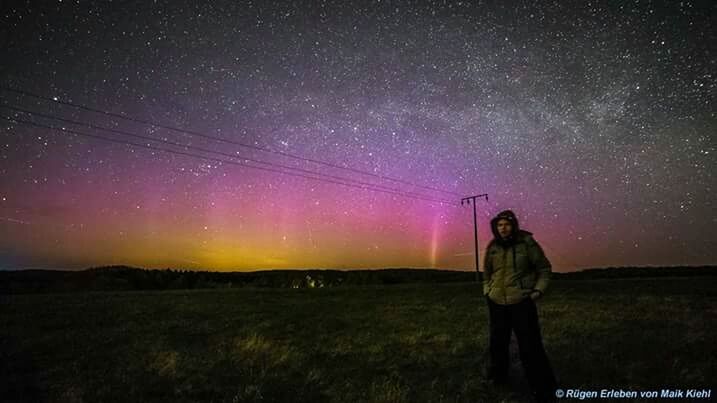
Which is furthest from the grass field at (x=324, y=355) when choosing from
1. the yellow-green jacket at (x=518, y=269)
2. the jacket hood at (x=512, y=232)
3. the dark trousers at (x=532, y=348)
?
the jacket hood at (x=512, y=232)

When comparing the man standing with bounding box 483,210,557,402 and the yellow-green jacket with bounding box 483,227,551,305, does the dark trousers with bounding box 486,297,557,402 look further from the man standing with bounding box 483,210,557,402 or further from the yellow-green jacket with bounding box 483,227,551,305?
the yellow-green jacket with bounding box 483,227,551,305

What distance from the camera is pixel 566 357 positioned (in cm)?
820

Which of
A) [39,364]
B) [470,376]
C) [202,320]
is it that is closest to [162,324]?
[202,320]

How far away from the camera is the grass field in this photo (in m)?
6.40

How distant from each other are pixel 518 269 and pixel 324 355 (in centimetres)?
439

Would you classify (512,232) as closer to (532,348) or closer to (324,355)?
(532,348)

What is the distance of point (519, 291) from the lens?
18.6 feet

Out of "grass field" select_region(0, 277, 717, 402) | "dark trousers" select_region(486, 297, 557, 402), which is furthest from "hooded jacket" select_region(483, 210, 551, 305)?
"grass field" select_region(0, 277, 717, 402)

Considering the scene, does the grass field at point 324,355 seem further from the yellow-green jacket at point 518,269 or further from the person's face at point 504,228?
the person's face at point 504,228

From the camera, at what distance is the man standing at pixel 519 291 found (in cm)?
552

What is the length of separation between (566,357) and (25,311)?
16.9 meters

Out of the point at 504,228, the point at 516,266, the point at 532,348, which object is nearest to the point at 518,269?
the point at 516,266

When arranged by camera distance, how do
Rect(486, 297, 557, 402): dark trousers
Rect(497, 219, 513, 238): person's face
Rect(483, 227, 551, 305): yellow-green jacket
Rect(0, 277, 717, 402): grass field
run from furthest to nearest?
1. Rect(0, 277, 717, 402): grass field
2. Rect(497, 219, 513, 238): person's face
3. Rect(483, 227, 551, 305): yellow-green jacket
4. Rect(486, 297, 557, 402): dark trousers

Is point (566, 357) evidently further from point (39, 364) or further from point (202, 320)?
point (202, 320)
